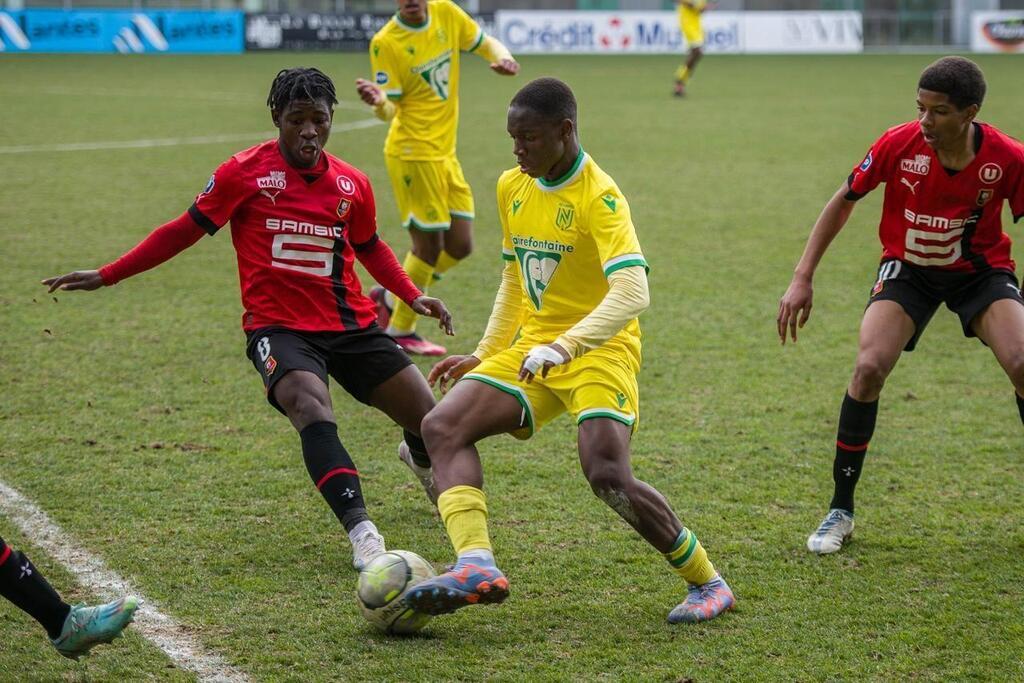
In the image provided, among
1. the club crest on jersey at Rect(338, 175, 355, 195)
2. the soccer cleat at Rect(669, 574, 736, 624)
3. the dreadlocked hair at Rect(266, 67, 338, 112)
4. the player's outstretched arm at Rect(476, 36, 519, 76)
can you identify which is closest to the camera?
the soccer cleat at Rect(669, 574, 736, 624)

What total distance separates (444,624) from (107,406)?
329 cm

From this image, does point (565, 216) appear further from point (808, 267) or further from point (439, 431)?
point (808, 267)

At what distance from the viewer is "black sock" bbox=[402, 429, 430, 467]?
214 inches

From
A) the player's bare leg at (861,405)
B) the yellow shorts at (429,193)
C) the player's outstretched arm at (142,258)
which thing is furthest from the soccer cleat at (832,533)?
the yellow shorts at (429,193)

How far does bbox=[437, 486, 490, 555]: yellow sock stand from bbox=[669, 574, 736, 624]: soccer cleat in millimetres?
721

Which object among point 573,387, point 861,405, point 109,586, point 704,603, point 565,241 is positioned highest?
point 565,241

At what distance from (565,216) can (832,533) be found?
5.62ft

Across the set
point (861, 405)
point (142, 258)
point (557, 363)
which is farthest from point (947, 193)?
point (142, 258)

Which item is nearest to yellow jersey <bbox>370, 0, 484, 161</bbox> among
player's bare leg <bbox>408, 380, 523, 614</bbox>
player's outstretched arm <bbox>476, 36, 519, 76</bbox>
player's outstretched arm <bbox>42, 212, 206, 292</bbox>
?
player's outstretched arm <bbox>476, 36, 519, 76</bbox>

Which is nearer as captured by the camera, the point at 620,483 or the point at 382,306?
the point at 620,483

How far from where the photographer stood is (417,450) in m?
5.47

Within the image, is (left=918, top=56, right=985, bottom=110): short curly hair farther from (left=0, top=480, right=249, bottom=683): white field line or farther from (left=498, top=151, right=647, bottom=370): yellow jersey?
(left=0, top=480, right=249, bottom=683): white field line

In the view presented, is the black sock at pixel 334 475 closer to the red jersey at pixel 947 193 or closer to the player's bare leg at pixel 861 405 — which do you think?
the player's bare leg at pixel 861 405

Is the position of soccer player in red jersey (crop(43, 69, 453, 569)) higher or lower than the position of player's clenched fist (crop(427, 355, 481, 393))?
higher
